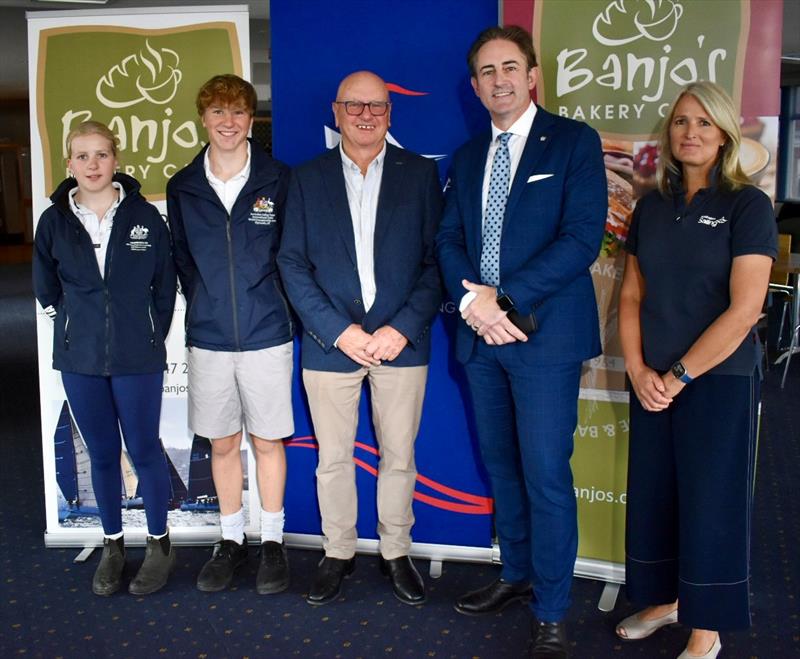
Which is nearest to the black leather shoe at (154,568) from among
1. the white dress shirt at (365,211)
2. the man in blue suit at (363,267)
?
the man in blue suit at (363,267)

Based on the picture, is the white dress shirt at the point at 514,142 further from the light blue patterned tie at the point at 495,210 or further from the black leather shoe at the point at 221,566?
the black leather shoe at the point at 221,566

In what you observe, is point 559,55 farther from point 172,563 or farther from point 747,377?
point 172,563

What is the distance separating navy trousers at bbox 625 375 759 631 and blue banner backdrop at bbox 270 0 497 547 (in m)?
0.77

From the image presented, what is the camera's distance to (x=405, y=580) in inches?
115

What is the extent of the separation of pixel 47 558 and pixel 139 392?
3.07ft

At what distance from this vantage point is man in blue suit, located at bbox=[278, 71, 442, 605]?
2.71 metres

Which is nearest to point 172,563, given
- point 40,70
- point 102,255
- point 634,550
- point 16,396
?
point 102,255

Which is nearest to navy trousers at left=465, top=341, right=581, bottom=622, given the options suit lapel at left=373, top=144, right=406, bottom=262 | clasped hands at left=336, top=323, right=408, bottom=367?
clasped hands at left=336, top=323, right=408, bottom=367

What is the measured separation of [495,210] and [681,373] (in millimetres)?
730

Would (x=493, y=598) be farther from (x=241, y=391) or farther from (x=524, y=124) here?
(x=524, y=124)

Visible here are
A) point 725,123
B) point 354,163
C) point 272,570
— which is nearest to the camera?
point 725,123

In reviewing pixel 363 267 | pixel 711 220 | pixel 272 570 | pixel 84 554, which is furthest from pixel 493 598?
A: pixel 84 554

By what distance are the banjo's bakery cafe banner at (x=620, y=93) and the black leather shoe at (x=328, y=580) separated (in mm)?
880

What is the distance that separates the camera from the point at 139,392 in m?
2.90
